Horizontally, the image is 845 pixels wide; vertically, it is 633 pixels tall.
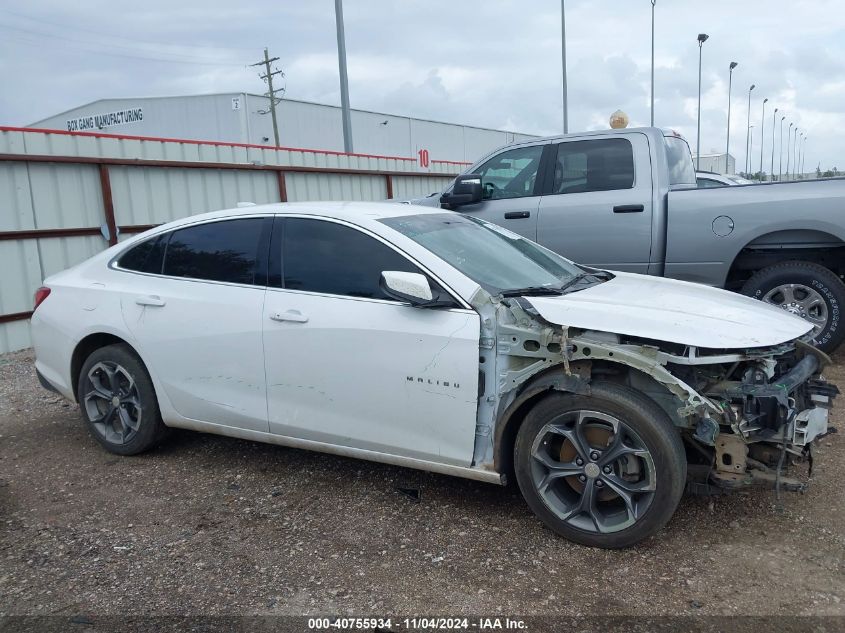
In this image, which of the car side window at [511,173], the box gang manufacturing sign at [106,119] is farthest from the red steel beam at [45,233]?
the box gang manufacturing sign at [106,119]

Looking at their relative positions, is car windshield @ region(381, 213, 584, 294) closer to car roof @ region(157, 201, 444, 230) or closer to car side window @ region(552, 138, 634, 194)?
car roof @ region(157, 201, 444, 230)

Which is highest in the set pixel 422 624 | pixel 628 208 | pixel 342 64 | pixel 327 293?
pixel 342 64

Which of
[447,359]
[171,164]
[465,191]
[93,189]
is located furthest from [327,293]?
[171,164]

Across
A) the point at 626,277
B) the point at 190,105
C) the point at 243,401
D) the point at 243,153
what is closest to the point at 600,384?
the point at 626,277

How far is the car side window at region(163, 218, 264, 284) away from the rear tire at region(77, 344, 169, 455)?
659mm

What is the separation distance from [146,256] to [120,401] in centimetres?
95

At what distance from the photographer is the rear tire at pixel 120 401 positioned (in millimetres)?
4410

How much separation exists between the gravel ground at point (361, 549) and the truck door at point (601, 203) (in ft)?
8.54

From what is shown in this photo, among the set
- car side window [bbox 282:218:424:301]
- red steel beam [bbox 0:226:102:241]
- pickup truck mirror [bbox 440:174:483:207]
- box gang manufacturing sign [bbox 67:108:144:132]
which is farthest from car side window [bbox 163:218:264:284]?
box gang manufacturing sign [bbox 67:108:144:132]

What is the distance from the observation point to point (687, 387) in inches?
117

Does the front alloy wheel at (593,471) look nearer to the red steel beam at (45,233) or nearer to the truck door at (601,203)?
the truck door at (601,203)

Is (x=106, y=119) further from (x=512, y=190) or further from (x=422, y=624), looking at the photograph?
(x=422, y=624)

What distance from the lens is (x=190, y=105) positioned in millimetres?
37375

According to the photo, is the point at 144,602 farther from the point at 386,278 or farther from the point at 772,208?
the point at 772,208
